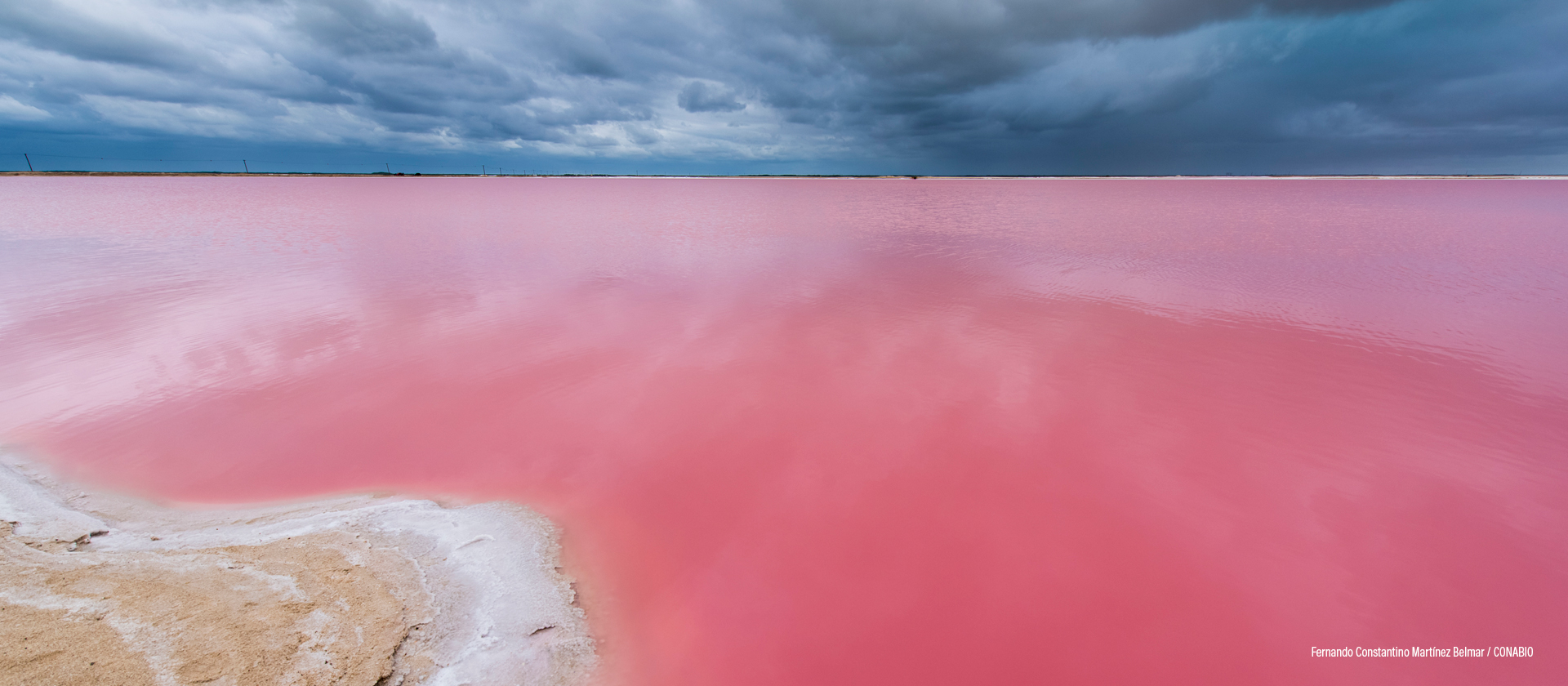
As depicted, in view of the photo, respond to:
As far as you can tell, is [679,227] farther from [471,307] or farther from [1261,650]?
[1261,650]

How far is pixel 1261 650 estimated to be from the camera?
3.15 m

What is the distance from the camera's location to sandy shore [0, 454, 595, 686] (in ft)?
8.77

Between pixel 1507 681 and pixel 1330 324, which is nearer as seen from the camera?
pixel 1507 681

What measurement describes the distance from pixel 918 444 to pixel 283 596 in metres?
4.57

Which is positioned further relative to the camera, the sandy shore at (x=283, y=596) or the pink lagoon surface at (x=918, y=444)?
the pink lagoon surface at (x=918, y=444)

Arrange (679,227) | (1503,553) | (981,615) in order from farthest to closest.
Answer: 1. (679,227)
2. (1503,553)
3. (981,615)

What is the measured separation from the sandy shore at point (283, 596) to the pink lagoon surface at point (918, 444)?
385mm

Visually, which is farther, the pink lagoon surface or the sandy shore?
the pink lagoon surface

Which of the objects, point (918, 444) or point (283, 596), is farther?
point (918, 444)

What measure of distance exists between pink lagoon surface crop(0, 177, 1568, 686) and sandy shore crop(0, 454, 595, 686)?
39 cm

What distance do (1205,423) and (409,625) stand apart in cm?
672

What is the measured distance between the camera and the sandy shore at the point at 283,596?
8.77ft

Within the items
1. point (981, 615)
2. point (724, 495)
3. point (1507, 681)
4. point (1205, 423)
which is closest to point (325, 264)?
point (724, 495)

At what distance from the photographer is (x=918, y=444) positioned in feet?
17.1
